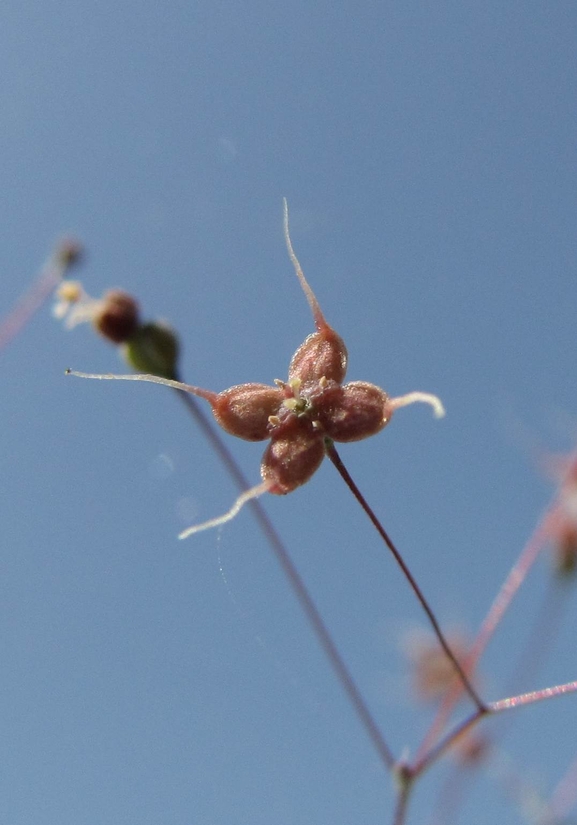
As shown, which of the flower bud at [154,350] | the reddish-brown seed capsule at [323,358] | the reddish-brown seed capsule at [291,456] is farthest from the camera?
the flower bud at [154,350]

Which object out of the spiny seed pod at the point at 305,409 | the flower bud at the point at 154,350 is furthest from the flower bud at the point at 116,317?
the spiny seed pod at the point at 305,409

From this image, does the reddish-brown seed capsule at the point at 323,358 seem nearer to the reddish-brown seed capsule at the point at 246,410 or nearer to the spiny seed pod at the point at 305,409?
the spiny seed pod at the point at 305,409

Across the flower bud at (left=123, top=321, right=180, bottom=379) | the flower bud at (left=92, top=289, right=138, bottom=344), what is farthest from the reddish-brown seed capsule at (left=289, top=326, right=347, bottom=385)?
the flower bud at (left=92, top=289, right=138, bottom=344)

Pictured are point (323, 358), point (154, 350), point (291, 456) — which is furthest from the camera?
point (154, 350)

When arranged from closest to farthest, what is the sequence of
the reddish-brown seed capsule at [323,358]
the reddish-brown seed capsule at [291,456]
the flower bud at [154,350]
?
the reddish-brown seed capsule at [291,456], the reddish-brown seed capsule at [323,358], the flower bud at [154,350]

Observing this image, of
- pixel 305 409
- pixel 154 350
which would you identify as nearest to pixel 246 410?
pixel 305 409

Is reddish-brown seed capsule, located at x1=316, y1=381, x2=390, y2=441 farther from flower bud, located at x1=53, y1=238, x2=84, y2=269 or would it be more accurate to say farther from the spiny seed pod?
flower bud, located at x1=53, y1=238, x2=84, y2=269

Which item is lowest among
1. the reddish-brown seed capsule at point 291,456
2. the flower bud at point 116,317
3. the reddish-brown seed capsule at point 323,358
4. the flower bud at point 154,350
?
the reddish-brown seed capsule at point 291,456

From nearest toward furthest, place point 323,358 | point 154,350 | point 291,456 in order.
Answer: point 291,456 < point 323,358 < point 154,350

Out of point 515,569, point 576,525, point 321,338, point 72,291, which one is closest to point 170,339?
point 72,291

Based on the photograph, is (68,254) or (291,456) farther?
(68,254)

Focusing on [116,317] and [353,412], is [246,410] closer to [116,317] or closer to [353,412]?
[353,412]
